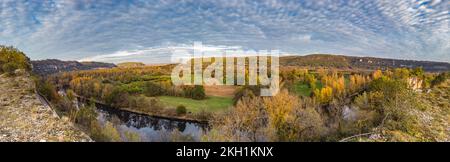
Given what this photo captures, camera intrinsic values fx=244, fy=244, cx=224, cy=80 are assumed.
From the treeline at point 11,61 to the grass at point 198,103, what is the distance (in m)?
15.7

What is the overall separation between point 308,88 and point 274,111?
21.9 m

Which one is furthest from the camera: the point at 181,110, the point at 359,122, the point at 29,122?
the point at 181,110

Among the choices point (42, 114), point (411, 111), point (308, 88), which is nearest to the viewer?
point (42, 114)

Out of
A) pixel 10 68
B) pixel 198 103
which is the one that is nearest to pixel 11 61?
pixel 10 68

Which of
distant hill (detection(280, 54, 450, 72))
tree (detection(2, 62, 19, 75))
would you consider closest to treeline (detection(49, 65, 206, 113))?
tree (detection(2, 62, 19, 75))

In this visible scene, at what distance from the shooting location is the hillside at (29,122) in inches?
186

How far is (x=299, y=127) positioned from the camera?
11438 millimetres

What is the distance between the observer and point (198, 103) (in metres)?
29.4

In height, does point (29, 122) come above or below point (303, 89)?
above

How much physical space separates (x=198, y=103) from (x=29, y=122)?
24.1m

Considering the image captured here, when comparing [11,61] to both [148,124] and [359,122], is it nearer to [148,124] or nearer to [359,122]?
[148,124]
